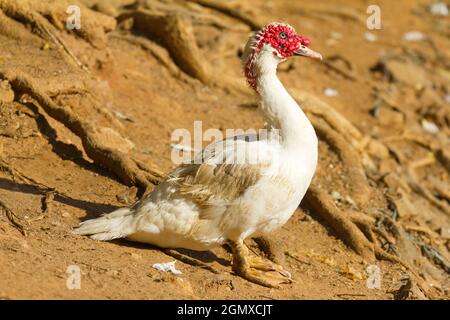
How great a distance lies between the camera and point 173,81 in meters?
9.98

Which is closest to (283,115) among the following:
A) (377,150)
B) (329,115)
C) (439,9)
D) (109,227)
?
(109,227)

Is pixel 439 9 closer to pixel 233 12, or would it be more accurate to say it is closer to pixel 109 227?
pixel 233 12

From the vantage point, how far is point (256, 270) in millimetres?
6367

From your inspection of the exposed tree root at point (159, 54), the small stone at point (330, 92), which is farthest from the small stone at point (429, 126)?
the exposed tree root at point (159, 54)

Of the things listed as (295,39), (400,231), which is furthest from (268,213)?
(400,231)

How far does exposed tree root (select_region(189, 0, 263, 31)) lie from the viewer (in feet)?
39.2

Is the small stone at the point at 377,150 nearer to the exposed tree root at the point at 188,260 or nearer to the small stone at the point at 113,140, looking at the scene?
the small stone at the point at 113,140

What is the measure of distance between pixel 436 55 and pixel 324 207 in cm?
697

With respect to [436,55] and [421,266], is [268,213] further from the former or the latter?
[436,55]

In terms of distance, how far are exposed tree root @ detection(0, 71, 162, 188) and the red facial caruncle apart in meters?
1.78

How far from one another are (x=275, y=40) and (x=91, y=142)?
2367mm

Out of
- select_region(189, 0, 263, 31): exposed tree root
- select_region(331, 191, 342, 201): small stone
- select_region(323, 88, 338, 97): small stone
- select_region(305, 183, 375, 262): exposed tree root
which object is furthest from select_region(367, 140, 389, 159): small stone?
select_region(189, 0, 263, 31): exposed tree root

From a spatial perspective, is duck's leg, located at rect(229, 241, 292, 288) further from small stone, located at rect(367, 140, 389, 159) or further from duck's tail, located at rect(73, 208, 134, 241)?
small stone, located at rect(367, 140, 389, 159)

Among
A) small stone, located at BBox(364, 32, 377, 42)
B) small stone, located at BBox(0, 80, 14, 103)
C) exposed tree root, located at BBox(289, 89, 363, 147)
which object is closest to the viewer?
small stone, located at BBox(0, 80, 14, 103)
